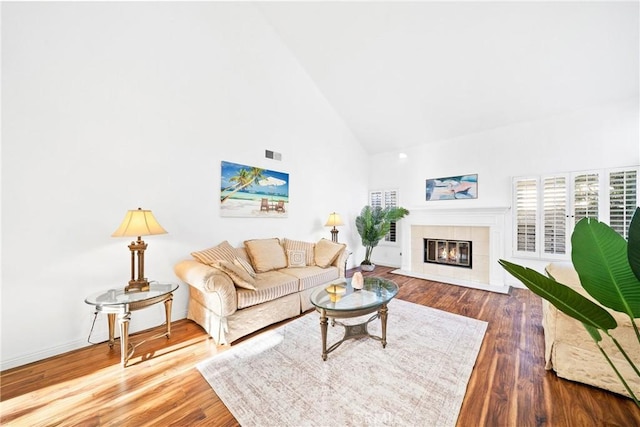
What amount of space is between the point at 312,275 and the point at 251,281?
2.94ft

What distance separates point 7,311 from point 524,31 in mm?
5823

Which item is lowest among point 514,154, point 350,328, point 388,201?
point 350,328

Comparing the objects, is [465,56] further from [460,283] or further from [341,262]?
[460,283]

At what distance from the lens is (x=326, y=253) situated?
365cm

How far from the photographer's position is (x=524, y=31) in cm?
280

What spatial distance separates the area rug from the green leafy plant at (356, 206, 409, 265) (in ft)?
8.72

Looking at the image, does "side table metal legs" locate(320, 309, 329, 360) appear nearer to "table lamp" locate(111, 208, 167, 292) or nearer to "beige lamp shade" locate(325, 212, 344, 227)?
"table lamp" locate(111, 208, 167, 292)

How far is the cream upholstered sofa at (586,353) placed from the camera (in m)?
Answer: 1.56

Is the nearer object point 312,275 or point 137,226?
point 137,226

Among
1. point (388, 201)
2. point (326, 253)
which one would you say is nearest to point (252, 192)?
point (326, 253)

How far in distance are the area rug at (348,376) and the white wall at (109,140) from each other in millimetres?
1386

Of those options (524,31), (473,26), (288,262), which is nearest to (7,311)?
(288,262)

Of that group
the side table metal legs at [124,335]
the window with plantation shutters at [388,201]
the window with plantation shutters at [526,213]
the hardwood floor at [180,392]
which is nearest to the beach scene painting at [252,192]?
the side table metal legs at [124,335]

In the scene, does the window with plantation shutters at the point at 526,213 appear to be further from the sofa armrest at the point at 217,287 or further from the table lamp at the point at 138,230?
the table lamp at the point at 138,230
